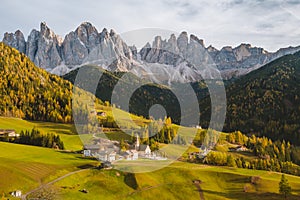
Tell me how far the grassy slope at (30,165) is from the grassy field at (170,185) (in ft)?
16.4

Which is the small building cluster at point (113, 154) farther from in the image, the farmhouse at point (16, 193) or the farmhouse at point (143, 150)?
the farmhouse at point (16, 193)

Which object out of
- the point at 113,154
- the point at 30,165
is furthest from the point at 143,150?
the point at 30,165

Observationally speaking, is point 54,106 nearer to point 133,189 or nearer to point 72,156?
point 72,156

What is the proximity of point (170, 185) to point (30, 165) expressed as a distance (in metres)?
34.4

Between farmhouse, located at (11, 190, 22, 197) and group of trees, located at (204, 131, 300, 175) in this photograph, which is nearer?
farmhouse, located at (11, 190, 22, 197)

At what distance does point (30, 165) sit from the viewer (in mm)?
80625

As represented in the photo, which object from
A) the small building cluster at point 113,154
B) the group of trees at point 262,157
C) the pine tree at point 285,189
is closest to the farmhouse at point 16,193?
the small building cluster at point 113,154

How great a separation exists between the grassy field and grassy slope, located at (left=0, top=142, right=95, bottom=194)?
5.01m

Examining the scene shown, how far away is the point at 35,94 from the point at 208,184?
13769 cm

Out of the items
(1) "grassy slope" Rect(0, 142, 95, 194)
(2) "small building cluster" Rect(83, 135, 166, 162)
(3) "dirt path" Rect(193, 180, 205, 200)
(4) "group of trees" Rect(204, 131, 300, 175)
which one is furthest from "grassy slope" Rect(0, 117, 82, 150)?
(4) "group of trees" Rect(204, 131, 300, 175)

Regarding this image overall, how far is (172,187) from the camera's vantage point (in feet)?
277

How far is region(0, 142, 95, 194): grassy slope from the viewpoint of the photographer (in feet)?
226

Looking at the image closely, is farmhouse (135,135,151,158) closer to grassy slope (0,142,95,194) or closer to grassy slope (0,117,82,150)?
grassy slope (0,117,82,150)

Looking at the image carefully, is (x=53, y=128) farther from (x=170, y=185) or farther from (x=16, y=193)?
(x=16, y=193)
